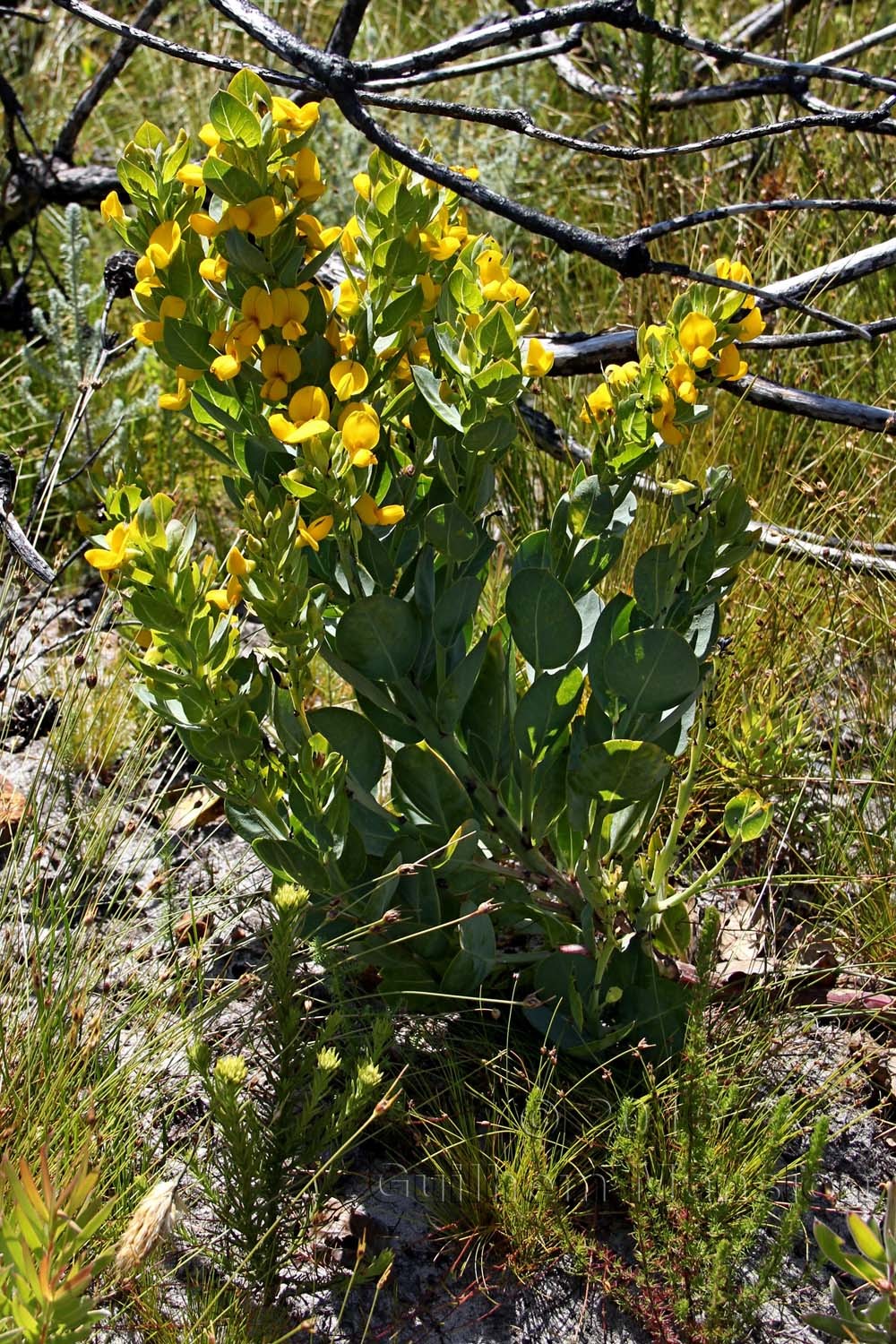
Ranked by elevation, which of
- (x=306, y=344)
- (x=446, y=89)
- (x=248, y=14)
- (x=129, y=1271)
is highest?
(x=446, y=89)

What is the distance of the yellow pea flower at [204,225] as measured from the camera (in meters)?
1.37

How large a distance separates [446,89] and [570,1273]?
157 inches

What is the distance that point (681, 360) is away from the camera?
1.45 meters

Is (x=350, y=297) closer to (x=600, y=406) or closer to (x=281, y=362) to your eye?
(x=281, y=362)

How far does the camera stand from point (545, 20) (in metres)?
1.89

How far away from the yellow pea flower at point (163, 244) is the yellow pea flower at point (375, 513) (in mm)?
357

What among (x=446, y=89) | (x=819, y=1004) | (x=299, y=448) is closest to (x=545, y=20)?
(x=299, y=448)

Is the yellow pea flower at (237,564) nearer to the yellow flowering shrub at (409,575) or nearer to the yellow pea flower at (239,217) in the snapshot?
the yellow flowering shrub at (409,575)

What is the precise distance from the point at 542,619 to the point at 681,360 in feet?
1.18

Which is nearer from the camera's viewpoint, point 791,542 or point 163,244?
point 163,244

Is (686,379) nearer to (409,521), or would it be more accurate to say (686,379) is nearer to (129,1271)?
(409,521)

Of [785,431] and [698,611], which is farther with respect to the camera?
[785,431]

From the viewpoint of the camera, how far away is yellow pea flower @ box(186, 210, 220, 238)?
1.37m

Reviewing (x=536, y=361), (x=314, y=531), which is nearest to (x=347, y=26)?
(x=536, y=361)
